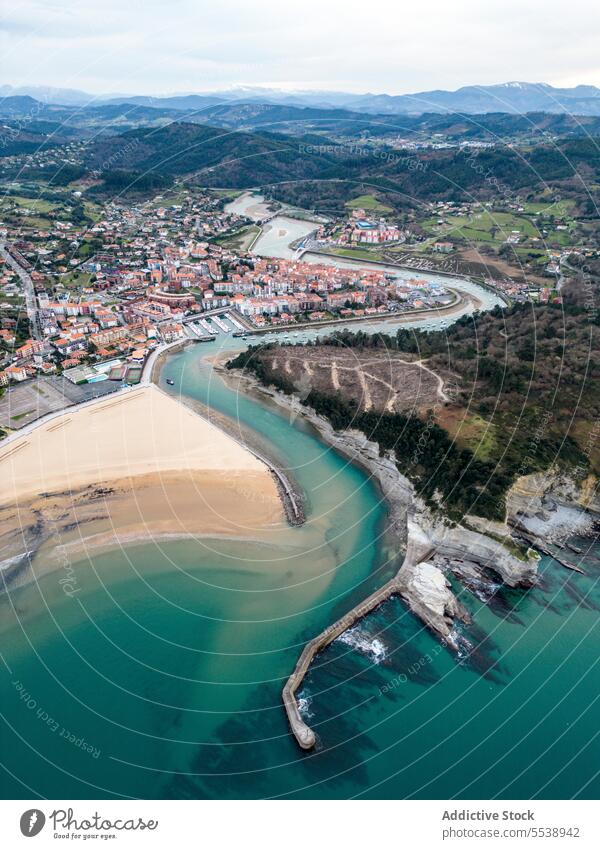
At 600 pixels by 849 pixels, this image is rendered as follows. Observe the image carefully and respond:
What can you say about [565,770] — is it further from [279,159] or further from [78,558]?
[279,159]

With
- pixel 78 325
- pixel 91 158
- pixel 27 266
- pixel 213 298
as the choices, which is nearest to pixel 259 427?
→ pixel 78 325

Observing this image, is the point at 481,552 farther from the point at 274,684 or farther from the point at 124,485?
the point at 124,485

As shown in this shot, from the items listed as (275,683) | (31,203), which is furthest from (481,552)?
(31,203)

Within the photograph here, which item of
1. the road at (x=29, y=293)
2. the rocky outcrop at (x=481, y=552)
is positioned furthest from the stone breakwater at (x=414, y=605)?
the road at (x=29, y=293)

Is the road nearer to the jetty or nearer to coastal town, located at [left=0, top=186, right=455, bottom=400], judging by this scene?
coastal town, located at [left=0, top=186, right=455, bottom=400]

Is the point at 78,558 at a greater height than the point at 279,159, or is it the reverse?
the point at 279,159

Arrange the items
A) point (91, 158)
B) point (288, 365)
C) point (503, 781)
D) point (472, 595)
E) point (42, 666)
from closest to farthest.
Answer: point (503, 781)
point (42, 666)
point (472, 595)
point (288, 365)
point (91, 158)

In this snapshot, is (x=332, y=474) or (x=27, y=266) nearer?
(x=332, y=474)
